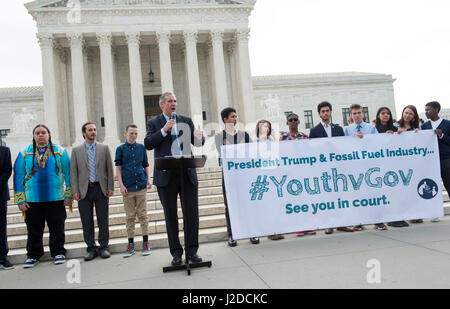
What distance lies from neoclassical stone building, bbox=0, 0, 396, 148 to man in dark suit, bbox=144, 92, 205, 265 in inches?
686

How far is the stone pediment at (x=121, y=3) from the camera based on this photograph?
24253 mm

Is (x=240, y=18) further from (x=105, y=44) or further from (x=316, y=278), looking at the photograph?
(x=316, y=278)

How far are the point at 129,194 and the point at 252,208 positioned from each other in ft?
6.92

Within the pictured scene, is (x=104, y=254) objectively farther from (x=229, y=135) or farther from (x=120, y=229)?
(x=229, y=135)

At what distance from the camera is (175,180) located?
176 inches

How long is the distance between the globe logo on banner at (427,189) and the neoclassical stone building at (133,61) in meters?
15.6

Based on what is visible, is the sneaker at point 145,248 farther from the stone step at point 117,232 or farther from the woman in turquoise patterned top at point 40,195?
the woman in turquoise patterned top at point 40,195

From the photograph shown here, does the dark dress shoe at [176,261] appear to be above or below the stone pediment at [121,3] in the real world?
below

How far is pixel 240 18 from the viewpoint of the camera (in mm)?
26672

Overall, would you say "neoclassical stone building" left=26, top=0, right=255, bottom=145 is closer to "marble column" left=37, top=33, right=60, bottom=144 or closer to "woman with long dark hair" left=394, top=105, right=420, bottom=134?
"marble column" left=37, top=33, right=60, bottom=144

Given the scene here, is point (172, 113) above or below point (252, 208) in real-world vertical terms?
above

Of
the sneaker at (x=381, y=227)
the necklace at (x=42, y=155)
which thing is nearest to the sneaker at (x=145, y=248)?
the necklace at (x=42, y=155)

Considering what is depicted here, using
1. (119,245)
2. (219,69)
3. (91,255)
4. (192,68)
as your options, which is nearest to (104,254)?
(91,255)
